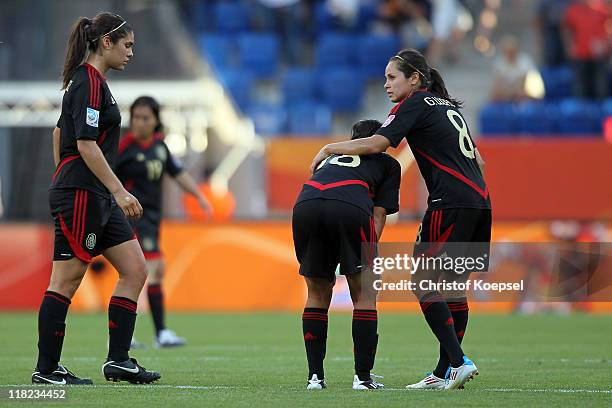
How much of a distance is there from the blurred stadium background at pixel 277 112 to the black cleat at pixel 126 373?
27.0 feet

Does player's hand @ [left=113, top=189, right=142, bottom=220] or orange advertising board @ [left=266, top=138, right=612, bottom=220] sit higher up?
orange advertising board @ [left=266, top=138, right=612, bottom=220]

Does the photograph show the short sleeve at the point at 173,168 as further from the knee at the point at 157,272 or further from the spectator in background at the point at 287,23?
the spectator in background at the point at 287,23

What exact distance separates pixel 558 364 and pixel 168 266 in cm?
779

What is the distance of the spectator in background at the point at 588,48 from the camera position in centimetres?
1923

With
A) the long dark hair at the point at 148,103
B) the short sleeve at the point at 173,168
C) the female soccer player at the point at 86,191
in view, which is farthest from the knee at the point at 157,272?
the female soccer player at the point at 86,191

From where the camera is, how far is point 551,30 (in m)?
20.1

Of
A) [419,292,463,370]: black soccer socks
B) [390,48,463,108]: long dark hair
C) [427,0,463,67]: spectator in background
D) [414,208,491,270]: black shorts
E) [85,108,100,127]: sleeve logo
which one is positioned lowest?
[419,292,463,370]: black soccer socks

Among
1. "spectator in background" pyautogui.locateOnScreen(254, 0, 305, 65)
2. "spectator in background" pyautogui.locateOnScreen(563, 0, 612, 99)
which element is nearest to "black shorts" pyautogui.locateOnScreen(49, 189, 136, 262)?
"spectator in background" pyautogui.locateOnScreen(563, 0, 612, 99)

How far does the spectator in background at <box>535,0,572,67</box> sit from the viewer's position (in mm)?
19922

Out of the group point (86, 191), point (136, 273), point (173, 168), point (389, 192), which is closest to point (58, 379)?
point (136, 273)

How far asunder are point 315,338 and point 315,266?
1.39 ft

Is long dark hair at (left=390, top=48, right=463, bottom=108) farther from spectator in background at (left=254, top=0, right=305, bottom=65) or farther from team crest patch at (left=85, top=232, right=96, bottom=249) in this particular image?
spectator in background at (left=254, top=0, right=305, bottom=65)

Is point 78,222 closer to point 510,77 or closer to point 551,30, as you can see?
point 510,77

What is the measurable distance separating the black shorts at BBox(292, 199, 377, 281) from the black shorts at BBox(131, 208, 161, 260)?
4.15 metres
